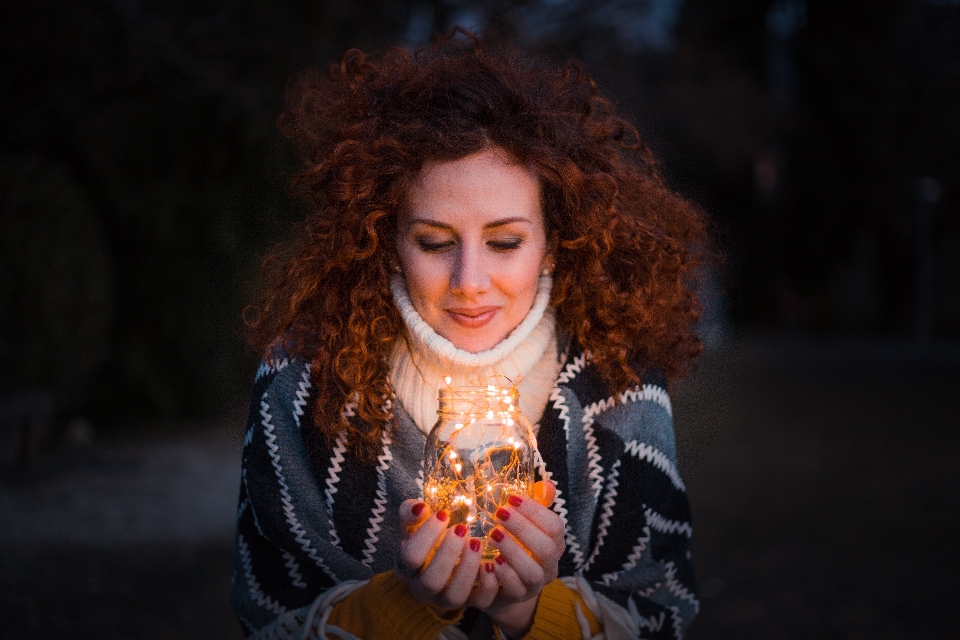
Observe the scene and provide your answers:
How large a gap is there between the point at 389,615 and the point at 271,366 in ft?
2.56

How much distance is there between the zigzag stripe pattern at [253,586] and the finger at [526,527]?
0.83 metres

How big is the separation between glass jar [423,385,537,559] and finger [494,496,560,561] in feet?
0.27

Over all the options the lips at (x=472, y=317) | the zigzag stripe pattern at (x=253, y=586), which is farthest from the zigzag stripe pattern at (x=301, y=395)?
the lips at (x=472, y=317)

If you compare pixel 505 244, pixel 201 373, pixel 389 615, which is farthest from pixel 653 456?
pixel 201 373

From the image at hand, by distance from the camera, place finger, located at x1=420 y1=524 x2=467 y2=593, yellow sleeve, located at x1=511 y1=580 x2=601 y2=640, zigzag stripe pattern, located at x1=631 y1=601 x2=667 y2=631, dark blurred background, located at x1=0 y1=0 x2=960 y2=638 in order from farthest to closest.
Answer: dark blurred background, located at x1=0 y1=0 x2=960 y2=638 → zigzag stripe pattern, located at x1=631 y1=601 x2=667 y2=631 → yellow sleeve, located at x1=511 y1=580 x2=601 y2=640 → finger, located at x1=420 y1=524 x2=467 y2=593

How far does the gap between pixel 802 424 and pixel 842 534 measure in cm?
385

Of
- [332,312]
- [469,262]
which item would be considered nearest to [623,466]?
[469,262]

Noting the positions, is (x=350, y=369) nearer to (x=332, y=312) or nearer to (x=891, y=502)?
(x=332, y=312)

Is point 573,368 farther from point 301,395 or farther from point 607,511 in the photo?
→ point 301,395

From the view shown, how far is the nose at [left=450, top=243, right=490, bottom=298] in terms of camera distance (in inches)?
76.3

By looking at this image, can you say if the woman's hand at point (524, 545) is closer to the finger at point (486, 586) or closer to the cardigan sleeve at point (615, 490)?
the finger at point (486, 586)

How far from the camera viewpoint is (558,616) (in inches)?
75.1

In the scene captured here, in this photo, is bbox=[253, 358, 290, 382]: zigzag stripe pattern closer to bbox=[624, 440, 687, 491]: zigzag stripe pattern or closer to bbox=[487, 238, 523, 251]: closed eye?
bbox=[487, 238, 523, 251]: closed eye

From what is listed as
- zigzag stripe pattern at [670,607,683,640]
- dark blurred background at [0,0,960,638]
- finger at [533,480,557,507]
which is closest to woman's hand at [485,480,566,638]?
finger at [533,480,557,507]
